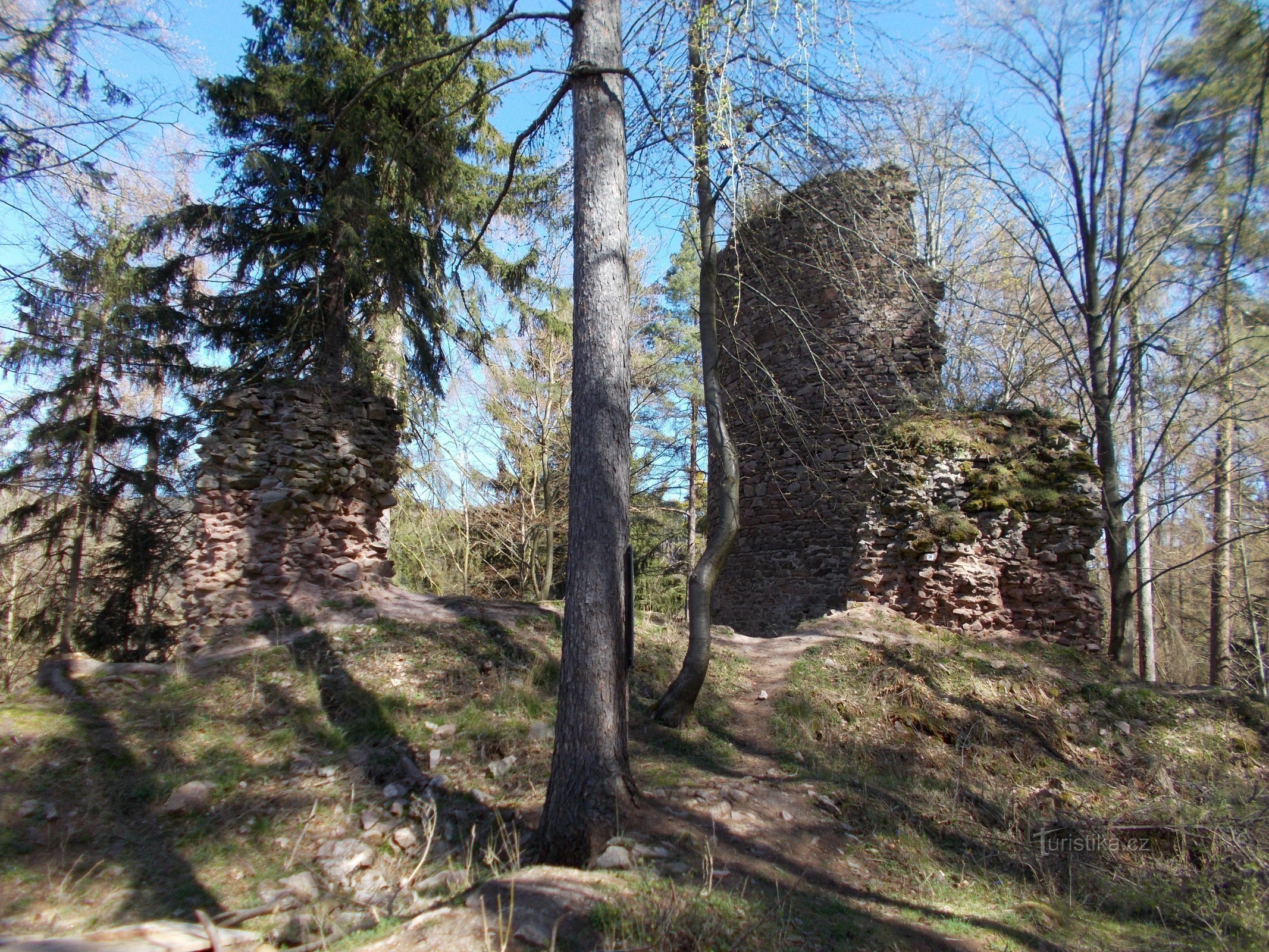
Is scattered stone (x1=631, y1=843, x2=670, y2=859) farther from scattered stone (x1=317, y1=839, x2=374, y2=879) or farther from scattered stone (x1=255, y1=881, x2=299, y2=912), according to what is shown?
scattered stone (x1=255, y1=881, x2=299, y2=912)

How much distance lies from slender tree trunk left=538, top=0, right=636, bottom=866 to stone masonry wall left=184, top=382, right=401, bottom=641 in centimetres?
487

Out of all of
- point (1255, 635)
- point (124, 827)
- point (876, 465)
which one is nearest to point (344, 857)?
point (124, 827)

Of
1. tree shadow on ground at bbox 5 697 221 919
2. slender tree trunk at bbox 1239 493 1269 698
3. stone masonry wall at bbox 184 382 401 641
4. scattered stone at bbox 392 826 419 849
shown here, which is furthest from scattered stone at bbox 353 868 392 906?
slender tree trunk at bbox 1239 493 1269 698

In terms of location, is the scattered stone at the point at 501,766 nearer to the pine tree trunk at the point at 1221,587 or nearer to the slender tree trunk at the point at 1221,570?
the slender tree trunk at the point at 1221,570

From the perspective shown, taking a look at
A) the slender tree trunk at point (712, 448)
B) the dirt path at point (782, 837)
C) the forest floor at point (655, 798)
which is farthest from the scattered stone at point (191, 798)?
the slender tree trunk at point (712, 448)

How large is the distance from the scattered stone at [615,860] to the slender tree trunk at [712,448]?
279cm

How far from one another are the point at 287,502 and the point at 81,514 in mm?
3499

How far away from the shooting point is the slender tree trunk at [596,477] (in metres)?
4.61

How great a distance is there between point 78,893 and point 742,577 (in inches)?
385

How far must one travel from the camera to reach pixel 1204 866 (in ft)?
16.2

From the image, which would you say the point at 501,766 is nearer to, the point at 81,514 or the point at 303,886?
the point at 303,886

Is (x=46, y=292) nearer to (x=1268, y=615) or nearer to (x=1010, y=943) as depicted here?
(x=1010, y=943)

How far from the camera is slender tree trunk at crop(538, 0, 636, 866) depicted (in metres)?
4.61

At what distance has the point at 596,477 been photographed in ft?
16.6
